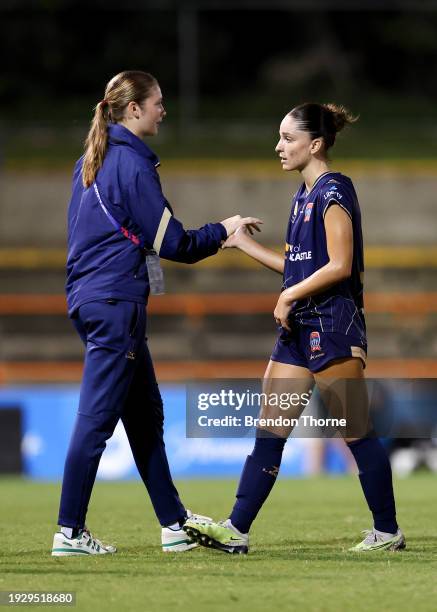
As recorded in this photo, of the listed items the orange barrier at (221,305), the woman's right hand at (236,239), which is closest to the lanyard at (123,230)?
the woman's right hand at (236,239)

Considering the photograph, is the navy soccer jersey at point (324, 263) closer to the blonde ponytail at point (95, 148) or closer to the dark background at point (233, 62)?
the blonde ponytail at point (95, 148)

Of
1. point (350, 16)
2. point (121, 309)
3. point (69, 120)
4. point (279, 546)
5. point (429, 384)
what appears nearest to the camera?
point (121, 309)

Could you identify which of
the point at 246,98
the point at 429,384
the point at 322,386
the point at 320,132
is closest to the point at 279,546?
the point at 322,386

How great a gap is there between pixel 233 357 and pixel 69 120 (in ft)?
42.7

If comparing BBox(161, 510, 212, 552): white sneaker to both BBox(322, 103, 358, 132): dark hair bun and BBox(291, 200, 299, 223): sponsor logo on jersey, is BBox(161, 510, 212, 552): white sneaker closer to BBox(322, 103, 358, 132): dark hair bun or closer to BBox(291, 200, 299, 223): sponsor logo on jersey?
BBox(291, 200, 299, 223): sponsor logo on jersey

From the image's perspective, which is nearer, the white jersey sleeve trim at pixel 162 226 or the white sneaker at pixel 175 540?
the white jersey sleeve trim at pixel 162 226

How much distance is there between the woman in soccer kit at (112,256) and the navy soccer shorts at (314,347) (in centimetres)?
55

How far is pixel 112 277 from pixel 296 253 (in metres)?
0.84

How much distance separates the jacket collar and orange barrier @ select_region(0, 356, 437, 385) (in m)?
9.01

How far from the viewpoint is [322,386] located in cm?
596

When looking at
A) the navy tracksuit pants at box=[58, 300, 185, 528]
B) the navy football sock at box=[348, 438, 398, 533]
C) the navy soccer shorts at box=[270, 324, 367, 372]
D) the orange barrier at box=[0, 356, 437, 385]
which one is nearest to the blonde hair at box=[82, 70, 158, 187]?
the navy tracksuit pants at box=[58, 300, 185, 528]

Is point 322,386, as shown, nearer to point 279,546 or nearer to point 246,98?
point 279,546

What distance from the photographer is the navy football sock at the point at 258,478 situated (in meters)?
6.01

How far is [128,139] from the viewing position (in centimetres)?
602
